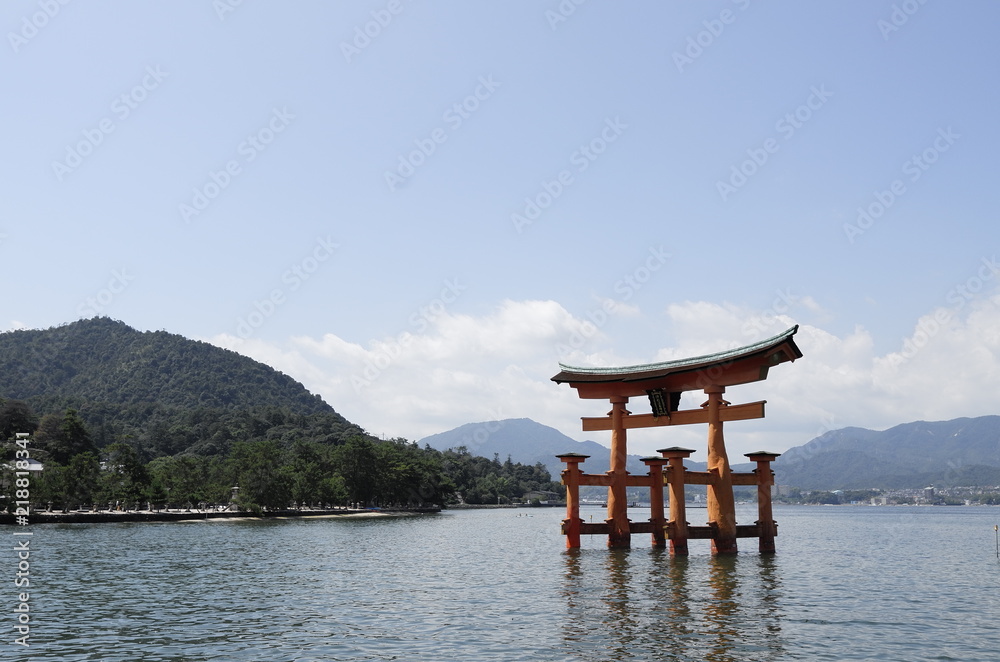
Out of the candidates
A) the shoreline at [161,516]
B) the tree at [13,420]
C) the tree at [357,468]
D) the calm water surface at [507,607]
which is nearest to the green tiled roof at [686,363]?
the calm water surface at [507,607]

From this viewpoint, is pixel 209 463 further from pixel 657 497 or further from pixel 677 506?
pixel 677 506

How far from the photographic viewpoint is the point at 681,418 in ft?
120

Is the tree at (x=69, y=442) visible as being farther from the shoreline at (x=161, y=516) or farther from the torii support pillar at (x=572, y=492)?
the torii support pillar at (x=572, y=492)

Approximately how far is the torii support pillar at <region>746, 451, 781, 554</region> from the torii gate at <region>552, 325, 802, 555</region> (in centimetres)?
5

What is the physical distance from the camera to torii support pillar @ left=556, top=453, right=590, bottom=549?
1439 inches

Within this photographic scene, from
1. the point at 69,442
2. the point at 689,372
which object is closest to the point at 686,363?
the point at 689,372

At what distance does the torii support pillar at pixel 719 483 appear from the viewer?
111ft

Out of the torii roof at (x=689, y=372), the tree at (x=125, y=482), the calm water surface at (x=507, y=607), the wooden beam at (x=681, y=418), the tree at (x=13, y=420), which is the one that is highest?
the tree at (x=13, y=420)

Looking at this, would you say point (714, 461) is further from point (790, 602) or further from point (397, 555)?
point (397, 555)

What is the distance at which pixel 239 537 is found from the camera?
58.9 meters

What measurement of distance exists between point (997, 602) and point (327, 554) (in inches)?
1228

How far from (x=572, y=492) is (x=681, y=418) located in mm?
6260

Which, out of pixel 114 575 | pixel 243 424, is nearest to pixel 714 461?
pixel 114 575

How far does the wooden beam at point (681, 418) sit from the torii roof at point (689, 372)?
1.12 meters
